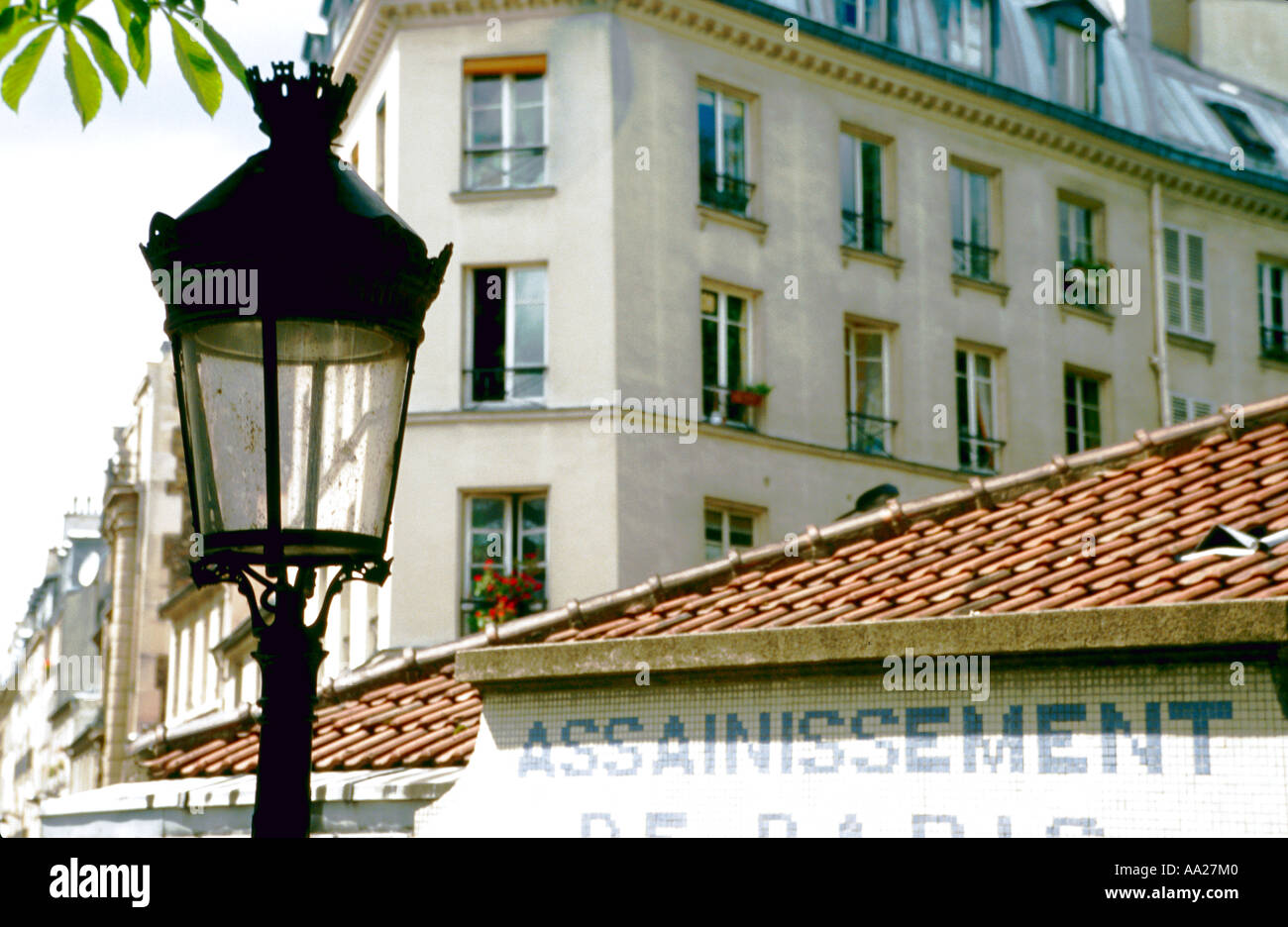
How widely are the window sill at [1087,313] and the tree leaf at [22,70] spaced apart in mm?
30553

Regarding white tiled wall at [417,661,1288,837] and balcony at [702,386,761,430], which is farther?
balcony at [702,386,761,430]

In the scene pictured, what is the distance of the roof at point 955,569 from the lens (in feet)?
25.1

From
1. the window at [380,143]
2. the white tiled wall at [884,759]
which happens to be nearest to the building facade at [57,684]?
the window at [380,143]

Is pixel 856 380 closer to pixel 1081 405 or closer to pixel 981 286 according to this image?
pixel 981 286

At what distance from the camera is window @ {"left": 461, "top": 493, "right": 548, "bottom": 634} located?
27.8 metres

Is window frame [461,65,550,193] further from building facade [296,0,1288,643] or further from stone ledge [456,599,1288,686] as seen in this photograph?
stone ledge [456,599,1288,686]

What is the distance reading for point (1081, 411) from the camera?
34312 mm

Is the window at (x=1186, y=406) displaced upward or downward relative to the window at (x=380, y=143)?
downward

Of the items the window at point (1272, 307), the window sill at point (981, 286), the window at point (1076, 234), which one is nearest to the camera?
the window sill at point (981, 286)

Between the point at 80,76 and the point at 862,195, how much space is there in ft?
91.1

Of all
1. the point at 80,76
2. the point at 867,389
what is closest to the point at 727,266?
the point at 867,389

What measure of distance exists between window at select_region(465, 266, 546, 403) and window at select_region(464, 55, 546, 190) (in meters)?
1.52

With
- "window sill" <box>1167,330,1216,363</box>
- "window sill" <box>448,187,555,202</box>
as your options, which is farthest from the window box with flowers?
"window sill" <box>1167,330,1216,363</box>

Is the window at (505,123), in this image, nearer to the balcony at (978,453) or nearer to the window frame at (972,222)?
the window frame at (972,222)
